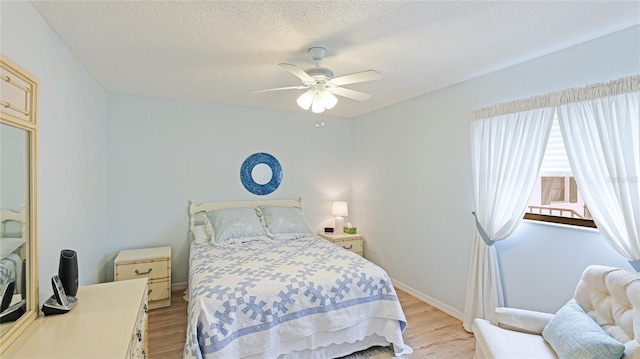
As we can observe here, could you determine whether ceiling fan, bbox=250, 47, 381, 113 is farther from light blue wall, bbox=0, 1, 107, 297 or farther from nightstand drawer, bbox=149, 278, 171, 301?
nightstand drawer, bbox=149, 278, 171, 301

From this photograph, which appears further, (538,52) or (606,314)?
(538,52)

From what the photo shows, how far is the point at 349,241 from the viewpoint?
4160 mm

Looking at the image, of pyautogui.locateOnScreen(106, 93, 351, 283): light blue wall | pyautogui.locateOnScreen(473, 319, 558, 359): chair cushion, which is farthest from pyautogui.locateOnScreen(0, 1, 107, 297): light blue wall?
pyautogui.locateOnScreen(473, 319, 558, 359): chair cushion

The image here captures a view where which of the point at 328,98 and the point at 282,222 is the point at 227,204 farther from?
the point at 328,98

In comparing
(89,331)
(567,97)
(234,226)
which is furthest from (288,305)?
(567,97)

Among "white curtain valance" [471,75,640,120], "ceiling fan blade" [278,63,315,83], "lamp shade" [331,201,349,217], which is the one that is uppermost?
"ceiling fan blade" [278,63,315,83]

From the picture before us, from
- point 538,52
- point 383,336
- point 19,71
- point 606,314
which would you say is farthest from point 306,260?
point 538,52

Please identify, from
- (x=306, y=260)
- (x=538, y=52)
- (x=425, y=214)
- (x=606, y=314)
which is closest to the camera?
(x=606, y=314)

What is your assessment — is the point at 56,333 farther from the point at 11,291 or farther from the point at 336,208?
the point at 336,208

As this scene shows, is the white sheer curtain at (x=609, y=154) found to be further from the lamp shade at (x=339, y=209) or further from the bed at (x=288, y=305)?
the lamp shade at (x=339, y=209)

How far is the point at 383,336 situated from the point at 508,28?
7.99 feet

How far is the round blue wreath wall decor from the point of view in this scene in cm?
398

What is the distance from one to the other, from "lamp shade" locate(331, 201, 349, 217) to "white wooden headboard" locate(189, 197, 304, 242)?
A: 0.48 meters

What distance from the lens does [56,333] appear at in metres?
1.32
